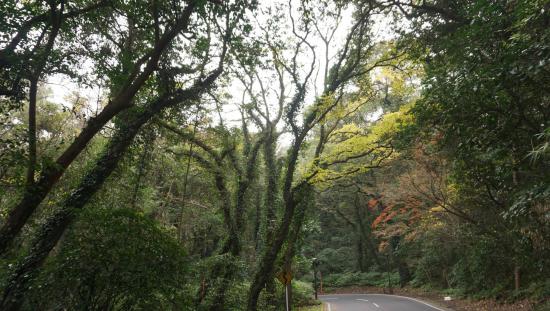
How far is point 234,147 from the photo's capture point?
13.3m

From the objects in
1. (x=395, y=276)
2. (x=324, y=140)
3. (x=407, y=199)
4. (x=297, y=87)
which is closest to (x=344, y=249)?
(x=395, y=276)

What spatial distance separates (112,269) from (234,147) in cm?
911

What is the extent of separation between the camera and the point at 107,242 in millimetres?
4516

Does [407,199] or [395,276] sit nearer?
[407,199]

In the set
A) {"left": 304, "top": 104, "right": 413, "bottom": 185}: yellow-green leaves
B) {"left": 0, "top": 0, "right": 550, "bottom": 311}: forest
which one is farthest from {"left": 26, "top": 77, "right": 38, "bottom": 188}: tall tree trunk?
{"left": 304, "top": 104, "right": 413, "bottom": 185}: yellow-green leaves

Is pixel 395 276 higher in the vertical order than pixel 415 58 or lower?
lower

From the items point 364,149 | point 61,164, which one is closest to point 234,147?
point 364,149

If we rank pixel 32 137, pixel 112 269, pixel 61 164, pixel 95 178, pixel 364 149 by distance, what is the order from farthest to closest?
pixel 364 149, pixel 95 178, pixel 61 164, pixel 32 137, pixel 112 269

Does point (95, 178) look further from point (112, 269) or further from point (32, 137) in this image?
point (112, 269)

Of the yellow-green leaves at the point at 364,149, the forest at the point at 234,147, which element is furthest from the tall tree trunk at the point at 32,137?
the yellow-green leaves at the point at 364,149

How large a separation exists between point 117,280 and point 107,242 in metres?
0.53

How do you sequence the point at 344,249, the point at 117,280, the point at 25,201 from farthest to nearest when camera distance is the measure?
the point at 344,249 < the point at 25,201 < the point at 117,280

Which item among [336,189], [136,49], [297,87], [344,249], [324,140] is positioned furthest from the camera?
[344,249]

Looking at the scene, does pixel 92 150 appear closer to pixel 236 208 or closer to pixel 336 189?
pixel 236 208
